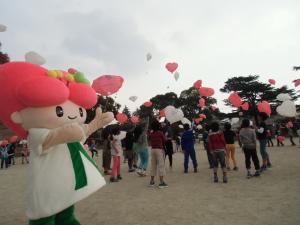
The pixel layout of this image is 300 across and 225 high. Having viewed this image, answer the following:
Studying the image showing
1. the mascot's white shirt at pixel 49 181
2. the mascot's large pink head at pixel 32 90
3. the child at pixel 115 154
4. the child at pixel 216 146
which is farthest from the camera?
the child at pixel 115 154

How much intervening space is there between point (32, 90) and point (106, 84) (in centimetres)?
244

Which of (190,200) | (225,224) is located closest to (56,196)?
(225,224)

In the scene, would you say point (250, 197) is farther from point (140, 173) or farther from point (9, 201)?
point (9, 201)

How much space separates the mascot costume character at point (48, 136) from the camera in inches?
128

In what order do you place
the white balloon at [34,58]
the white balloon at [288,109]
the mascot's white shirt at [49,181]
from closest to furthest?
1. the mascot's white shirt at [49,181]
2. the white balloon at [34,58]
3. the white balloon at [288,109]

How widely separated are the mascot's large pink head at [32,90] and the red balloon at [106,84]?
1.58 m

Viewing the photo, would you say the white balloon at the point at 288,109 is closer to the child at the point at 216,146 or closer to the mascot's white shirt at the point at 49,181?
the child at the point at 216,146

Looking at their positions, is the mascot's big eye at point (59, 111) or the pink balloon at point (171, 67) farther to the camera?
the pink balloon at point (171, 67)

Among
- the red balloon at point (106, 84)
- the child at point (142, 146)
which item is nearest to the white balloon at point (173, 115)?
the child at point (142, 146)

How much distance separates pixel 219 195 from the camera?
6.09m

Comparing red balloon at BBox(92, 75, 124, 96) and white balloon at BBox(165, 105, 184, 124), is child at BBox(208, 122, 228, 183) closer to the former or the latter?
red balloon at BBox(92, 75, 124, 96)

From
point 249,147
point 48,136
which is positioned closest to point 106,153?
point 249,147

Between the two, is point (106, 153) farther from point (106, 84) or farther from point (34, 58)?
point (34, 58)

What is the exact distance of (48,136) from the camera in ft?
11.0
